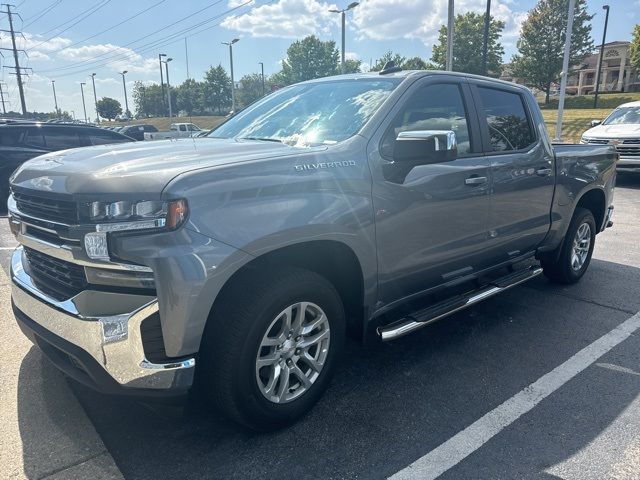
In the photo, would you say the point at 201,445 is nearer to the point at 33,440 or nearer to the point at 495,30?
the point at 33,440

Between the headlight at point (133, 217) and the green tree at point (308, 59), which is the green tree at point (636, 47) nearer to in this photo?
the green tree at point (308, 59)

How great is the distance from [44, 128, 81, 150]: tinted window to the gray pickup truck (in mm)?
7137

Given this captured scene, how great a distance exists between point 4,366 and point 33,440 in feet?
3.35

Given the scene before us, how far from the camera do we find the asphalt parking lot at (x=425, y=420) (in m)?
2.50

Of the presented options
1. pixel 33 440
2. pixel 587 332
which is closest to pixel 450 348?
pixel 587 332

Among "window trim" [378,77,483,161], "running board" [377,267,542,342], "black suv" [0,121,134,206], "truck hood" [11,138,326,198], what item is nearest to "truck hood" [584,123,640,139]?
"running board" [377,267,542,342]

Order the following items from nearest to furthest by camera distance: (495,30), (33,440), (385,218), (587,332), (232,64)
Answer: (33,440)
(385,218)
(587,332)
(232,64)
(495,30)

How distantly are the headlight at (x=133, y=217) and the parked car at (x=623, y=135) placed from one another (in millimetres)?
11743

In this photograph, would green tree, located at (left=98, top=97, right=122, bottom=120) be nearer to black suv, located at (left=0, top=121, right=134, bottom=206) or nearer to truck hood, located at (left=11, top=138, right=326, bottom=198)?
black suv, located at (left=0, top=121, right=134, bottom=206)

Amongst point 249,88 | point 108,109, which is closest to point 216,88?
point 249,88

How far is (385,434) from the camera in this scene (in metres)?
2.76

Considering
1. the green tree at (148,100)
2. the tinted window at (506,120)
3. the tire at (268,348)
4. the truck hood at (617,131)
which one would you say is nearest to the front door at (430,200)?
the tinted window at (506,120)

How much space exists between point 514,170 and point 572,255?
1.74 metres

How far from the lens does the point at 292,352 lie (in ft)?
9.00
